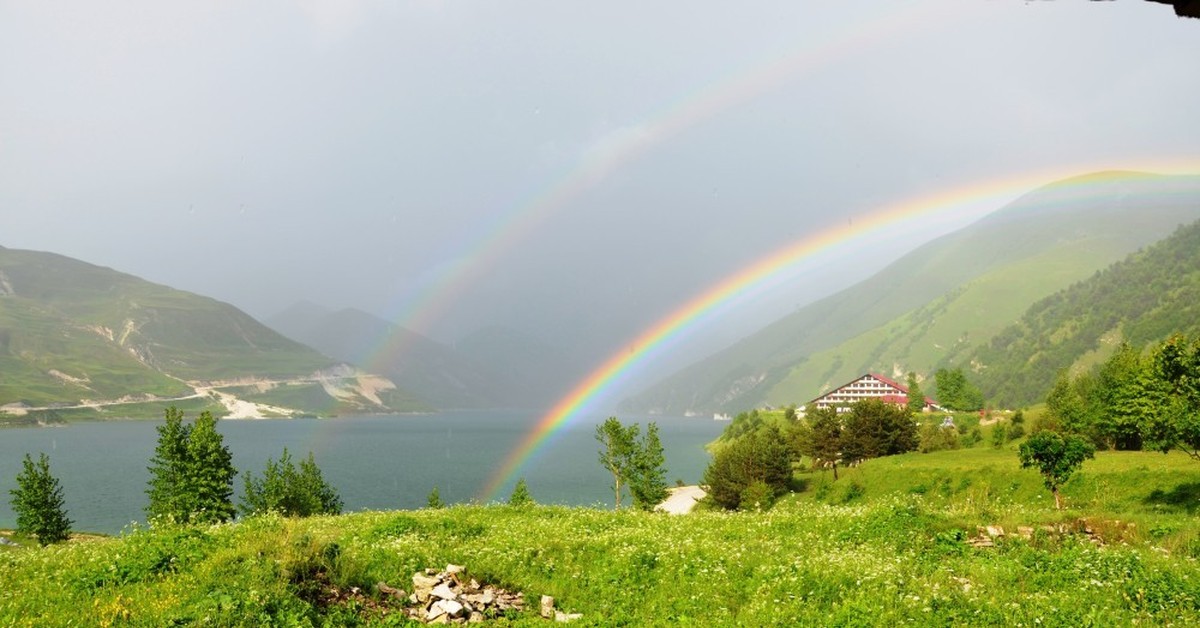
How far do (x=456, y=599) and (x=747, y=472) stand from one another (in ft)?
239

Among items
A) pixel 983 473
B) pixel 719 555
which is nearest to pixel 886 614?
pixel 719 555

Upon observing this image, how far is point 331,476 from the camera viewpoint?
6304 inches

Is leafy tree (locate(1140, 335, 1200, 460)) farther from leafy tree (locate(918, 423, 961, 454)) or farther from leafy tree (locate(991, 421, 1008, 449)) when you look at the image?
leafy tree (locate(918, 423, 961, 454))

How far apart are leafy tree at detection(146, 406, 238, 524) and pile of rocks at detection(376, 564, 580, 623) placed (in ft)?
185

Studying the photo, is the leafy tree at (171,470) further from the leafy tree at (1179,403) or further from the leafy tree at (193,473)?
the leafy tree at (1179,403)

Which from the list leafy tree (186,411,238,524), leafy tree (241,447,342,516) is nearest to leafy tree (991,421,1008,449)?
leafy tree (241,447,342,516)

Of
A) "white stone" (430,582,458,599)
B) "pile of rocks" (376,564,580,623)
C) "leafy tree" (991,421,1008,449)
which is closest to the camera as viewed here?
"pile of rocks" (376,564,580,623)

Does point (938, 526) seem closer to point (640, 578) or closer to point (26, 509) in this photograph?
point (640, 578)

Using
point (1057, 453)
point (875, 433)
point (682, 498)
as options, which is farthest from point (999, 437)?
point (1057, 453)

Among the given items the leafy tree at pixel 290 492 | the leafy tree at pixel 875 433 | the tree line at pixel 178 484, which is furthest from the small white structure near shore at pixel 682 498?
the tree line at pixel 178 484

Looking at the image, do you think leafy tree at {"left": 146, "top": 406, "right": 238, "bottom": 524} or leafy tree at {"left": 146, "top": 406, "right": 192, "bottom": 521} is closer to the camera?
leafy tree at {"left": 146, "top": 406, "right": 238, "bottom": 524}

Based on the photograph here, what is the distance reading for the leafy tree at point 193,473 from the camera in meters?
61.8

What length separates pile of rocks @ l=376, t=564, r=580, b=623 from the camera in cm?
1492

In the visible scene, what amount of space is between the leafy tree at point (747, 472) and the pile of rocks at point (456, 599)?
65093 millimetres
